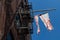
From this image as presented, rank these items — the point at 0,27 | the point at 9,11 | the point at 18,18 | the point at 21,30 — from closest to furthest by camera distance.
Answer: the point at 0,27 < the point at 9,11 < the point at 21,30 < the point at 18,18

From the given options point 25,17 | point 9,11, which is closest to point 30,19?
point 25,17

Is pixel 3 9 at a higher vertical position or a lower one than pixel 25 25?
higher

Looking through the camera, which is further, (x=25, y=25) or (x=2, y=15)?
(x=25, y=25)

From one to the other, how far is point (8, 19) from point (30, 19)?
22.9 feet

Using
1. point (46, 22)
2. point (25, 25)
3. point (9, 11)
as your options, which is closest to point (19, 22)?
point (25, 25)

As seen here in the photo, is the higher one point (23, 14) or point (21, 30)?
point (23, 14)

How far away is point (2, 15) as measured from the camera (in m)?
7.62

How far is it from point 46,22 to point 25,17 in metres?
1.54

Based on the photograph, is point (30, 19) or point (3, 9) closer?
point (3, 9)

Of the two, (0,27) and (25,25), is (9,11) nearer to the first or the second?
(0,27)

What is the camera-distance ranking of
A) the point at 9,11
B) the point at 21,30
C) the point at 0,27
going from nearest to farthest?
the point at 0,27 < the point at 9,11 < the point at 21,30

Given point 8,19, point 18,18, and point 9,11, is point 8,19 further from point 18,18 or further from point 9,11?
point 18,18

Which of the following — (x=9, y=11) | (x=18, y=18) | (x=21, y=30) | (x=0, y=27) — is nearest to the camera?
(x=0, y=27)

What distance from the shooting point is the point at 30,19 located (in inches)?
587
